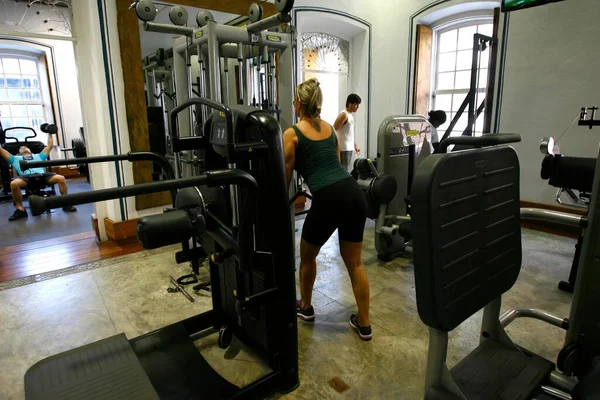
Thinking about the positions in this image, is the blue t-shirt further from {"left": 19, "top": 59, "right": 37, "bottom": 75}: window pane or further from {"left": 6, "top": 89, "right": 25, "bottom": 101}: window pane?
{"left": 19, "top": 59, "right": 37, "bottom": 75}: window pane

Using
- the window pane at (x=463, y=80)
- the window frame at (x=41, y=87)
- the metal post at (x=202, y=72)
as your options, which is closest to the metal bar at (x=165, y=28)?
the metal post at (x=202, y=72)

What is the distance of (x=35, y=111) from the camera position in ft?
29.2

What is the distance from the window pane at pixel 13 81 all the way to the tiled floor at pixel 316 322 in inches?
282

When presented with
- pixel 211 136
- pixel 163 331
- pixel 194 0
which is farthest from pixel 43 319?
pixel 194 0

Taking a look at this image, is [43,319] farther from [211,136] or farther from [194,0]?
[194,0]

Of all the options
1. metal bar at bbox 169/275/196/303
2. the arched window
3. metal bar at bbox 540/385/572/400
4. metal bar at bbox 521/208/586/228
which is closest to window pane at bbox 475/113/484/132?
the arched window

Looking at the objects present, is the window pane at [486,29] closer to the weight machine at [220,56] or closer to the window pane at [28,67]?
the weight machine at [220,56]

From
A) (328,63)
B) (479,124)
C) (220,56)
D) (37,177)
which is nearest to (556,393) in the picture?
(220,56)

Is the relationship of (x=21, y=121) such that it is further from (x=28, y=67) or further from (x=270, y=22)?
(x=270, y=22)

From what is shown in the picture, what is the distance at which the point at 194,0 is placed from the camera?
4.56 m

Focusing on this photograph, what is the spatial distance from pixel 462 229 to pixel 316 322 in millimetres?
1693

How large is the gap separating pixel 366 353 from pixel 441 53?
5604mm

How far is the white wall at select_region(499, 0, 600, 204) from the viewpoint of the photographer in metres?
4.36

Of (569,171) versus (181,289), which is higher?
(569,171)
